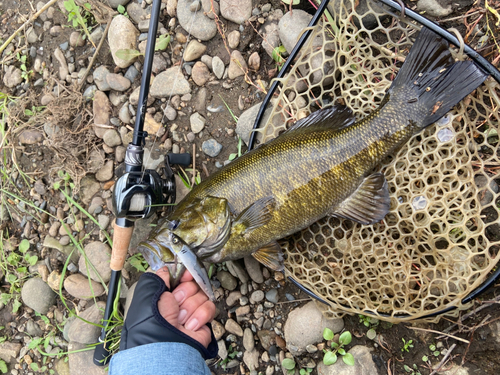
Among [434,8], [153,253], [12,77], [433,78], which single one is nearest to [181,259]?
[153,253]

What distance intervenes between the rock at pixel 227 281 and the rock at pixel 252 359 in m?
0.57

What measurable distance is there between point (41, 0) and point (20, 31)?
0.40 metres

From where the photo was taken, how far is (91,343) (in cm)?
327

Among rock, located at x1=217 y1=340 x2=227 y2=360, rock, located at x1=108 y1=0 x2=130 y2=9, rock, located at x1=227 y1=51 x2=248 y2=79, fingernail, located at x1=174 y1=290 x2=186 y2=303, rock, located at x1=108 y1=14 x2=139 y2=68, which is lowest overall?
rock, located at x1=217 y1=340 x2=227 y2=360

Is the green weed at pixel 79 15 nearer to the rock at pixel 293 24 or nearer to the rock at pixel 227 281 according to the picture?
the rock at pixel 293 24

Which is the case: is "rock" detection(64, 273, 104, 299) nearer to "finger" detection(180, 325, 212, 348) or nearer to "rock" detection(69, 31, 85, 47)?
"finger" detection(180, 325, 212, 348)

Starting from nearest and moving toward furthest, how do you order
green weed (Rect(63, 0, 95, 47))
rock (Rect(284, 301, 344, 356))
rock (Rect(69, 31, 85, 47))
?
rock (Rect(284, 301, 344, 356)) → green weed (Rect(63, 0, 95, 47)) → rock (Rect(69, 31, 85, 47))

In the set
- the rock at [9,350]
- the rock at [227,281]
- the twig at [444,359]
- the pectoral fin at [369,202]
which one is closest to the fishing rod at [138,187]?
the rock at [227,281]

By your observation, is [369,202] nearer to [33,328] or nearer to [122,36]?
[122,36]

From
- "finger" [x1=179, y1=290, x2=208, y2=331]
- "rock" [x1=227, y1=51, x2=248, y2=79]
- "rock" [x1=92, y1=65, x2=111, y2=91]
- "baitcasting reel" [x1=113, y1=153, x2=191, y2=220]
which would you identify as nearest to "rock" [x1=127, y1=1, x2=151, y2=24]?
"rock" [x1=92, y1=65, x2=111, y2=91]

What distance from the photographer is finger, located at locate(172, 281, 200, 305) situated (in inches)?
102

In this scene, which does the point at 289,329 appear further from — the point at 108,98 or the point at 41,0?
the point at 41,0

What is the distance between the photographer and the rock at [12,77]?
146 inches

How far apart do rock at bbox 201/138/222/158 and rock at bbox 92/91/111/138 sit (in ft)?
3.42
